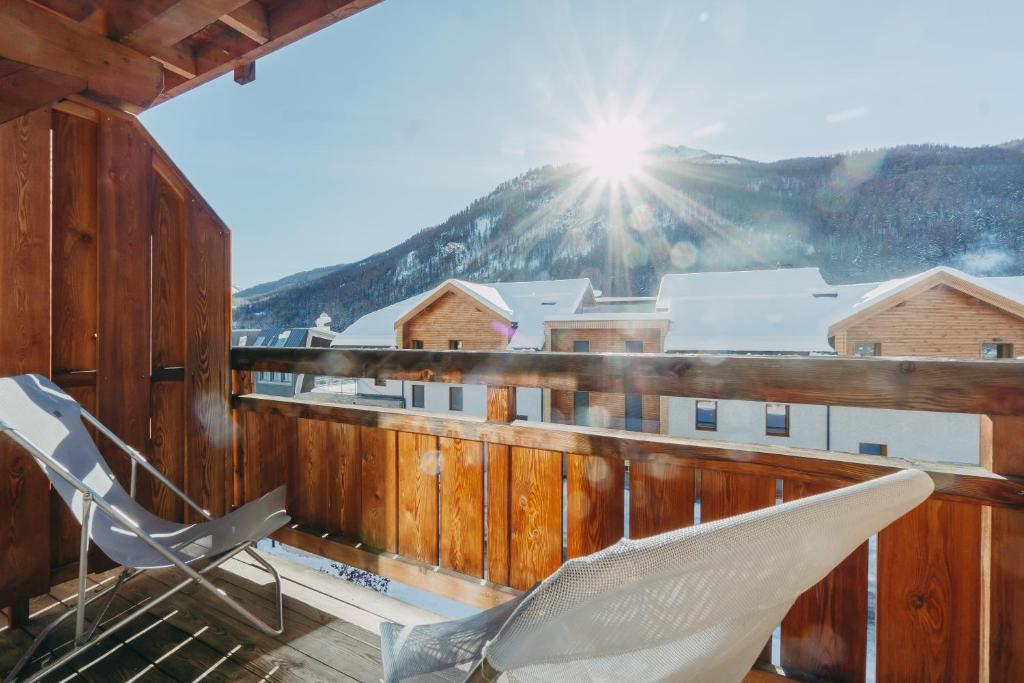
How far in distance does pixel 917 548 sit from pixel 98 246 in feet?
9.18

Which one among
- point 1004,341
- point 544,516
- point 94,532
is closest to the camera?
point 94,532

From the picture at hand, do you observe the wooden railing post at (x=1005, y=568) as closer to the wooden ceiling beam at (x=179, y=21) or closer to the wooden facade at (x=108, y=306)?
the wooden ceiling beam at (x=179, y=21)

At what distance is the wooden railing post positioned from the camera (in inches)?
42.3

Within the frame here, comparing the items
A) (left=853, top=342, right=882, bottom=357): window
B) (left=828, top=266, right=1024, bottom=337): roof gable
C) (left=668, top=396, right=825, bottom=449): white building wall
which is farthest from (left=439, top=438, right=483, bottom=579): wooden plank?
(left=828, top=266, right=1024, bottom=337): roof gable

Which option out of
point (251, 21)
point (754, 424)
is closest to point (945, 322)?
point (754, 424)

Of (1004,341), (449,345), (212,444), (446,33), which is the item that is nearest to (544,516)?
(212,444)

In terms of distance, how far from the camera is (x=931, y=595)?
1176mm

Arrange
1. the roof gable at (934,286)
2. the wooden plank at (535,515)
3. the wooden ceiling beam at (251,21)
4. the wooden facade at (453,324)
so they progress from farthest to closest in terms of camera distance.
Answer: the wooden facade at (453,324) < the roof gable at (934,286) < the wooden ceiling beam at (251,21) < the wooden plank at (535,515)

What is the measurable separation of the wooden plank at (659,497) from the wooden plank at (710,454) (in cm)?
4

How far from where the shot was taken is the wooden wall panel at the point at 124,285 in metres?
2.01

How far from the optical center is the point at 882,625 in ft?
4.00

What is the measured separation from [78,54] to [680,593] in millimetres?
2531

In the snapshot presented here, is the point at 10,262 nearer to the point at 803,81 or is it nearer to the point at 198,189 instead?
the point at 198,189

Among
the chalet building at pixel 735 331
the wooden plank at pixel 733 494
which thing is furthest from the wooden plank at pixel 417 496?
the chalet building at pixel 735 331
